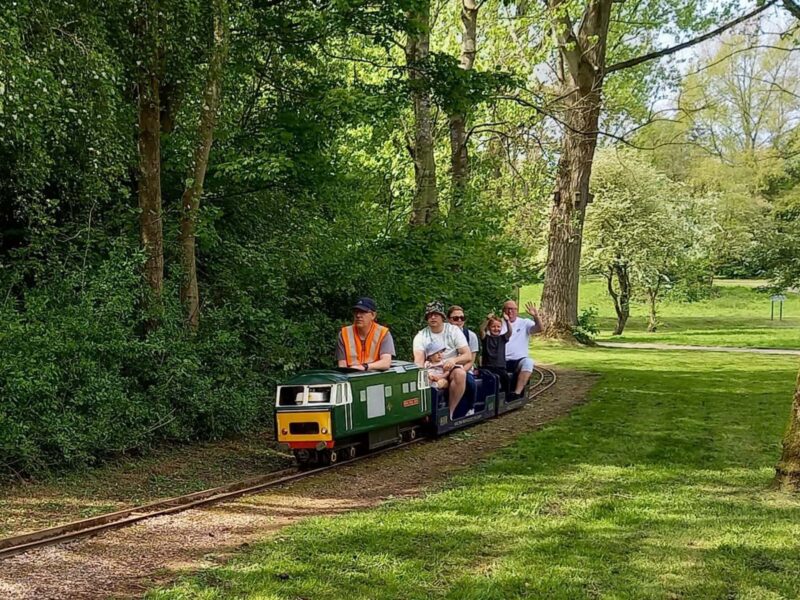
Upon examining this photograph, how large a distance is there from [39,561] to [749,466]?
22.2 feet

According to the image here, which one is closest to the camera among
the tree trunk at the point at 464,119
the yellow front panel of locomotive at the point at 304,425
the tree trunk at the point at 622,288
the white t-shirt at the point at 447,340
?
the yellow front panel of locomotive at the point at 304,425

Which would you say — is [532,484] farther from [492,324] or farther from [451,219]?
[451,219]

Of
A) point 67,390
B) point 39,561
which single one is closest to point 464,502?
point 39,561

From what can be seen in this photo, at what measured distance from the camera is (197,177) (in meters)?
10.0

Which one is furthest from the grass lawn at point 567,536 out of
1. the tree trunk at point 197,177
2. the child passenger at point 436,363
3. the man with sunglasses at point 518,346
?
the tree trunk at point 197,177

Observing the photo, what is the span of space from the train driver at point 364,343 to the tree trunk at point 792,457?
13.5ft

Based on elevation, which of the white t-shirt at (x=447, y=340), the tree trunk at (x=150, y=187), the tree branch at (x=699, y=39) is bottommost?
the white t-shirt at (x=447, y=340)

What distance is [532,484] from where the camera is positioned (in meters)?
7.76

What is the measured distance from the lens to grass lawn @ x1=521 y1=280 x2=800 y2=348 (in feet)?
120

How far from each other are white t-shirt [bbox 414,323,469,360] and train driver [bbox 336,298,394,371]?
1475mm

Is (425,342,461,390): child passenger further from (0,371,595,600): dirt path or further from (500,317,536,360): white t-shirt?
(500,317,536,360): white t-shirt

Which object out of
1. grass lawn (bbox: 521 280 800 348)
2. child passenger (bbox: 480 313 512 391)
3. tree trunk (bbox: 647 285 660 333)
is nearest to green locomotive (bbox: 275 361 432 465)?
child passenger (bbox: 480 313 512 391)

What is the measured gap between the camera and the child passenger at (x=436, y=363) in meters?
10.9

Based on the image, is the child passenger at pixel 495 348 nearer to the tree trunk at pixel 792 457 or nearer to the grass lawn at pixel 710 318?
the tree trunk at pixel 792 457
